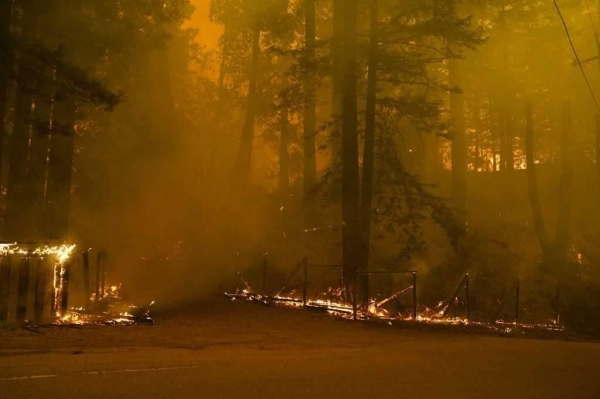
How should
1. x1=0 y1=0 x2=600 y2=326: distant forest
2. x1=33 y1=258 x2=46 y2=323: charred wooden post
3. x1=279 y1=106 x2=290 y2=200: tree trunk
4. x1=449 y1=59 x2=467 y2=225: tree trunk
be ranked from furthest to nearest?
x1=279 y1=106 x2=290 y2=200: tree trunk
x1=449 y1=59 x2=467 y2=225: tree trunk
x1=0 y1=0 x2=600 y2=326: distant forest
x1=33 y1=258 x2=46 y2=323: charred wooden post

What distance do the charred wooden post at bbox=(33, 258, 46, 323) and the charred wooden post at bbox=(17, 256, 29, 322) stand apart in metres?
0.22

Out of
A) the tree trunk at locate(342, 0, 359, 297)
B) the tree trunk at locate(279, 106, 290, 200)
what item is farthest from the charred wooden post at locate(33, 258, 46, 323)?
the tree trunk at locate(279, 106, 290, 200)

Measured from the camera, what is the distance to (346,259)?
16.0 metres

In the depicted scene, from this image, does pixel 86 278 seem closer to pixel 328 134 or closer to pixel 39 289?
pixel 39 289

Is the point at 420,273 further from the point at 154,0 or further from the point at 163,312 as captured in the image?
the point at 154,0

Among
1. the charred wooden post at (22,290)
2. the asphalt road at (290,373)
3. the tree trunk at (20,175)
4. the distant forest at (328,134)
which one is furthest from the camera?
→ the distant forest at (328,134)

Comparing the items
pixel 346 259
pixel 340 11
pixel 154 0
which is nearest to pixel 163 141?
pixel 154 0

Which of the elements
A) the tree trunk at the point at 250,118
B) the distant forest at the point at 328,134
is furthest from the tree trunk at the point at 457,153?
the tree trunk at the point at 250,118

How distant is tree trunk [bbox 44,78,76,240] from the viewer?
16656 mm

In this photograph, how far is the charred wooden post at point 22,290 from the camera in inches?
380

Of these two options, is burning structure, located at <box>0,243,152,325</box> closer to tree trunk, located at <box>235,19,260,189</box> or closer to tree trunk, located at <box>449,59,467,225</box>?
tree trunk, located at <box>449,59,467,225</box>

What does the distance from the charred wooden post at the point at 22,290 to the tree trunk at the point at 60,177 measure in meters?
6.73

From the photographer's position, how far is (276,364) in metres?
7.74

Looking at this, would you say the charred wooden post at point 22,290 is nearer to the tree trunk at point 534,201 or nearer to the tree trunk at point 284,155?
the tree trunk at point 534,201
